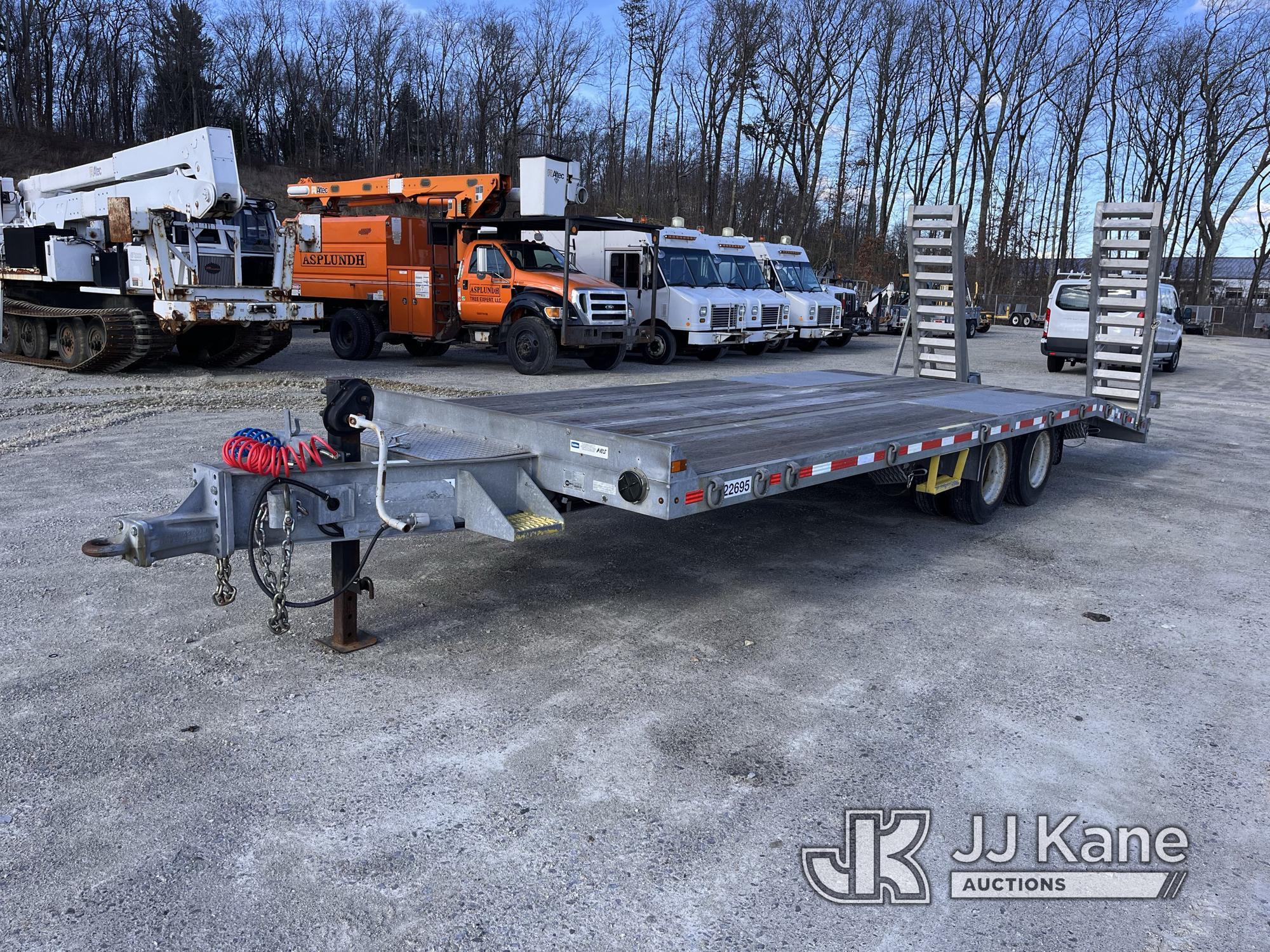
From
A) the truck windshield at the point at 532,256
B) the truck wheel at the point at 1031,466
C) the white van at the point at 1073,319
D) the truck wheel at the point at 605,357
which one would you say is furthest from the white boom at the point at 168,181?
the white van at the point at 1073,319

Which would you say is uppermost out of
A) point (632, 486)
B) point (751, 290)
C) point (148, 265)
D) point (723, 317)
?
point (751, 290)

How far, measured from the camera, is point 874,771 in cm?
361

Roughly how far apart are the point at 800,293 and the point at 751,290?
2.67m

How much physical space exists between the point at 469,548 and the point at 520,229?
38.2 ft

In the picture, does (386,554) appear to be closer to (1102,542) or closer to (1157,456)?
(1102,542)

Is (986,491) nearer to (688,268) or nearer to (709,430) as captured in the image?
(709,430)

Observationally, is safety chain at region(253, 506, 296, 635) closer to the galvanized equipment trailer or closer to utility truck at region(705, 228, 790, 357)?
the galvanized equipment trailer

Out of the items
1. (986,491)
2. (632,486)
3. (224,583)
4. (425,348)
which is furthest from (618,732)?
(425,348)

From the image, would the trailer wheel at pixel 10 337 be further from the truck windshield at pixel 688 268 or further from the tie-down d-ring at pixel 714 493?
the tie-down d-ring at pixel 714 493

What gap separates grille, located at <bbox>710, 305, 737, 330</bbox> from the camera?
1880cm

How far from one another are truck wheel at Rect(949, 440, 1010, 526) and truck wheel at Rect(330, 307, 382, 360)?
42.7 ft

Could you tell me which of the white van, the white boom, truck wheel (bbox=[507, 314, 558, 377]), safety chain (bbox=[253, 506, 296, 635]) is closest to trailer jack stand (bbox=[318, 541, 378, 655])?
safety chain (bbox=[253, 506, 296, 635])

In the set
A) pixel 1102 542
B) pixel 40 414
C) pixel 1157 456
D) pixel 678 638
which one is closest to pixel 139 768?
pixel 678 638

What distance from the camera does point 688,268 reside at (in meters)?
19.3
